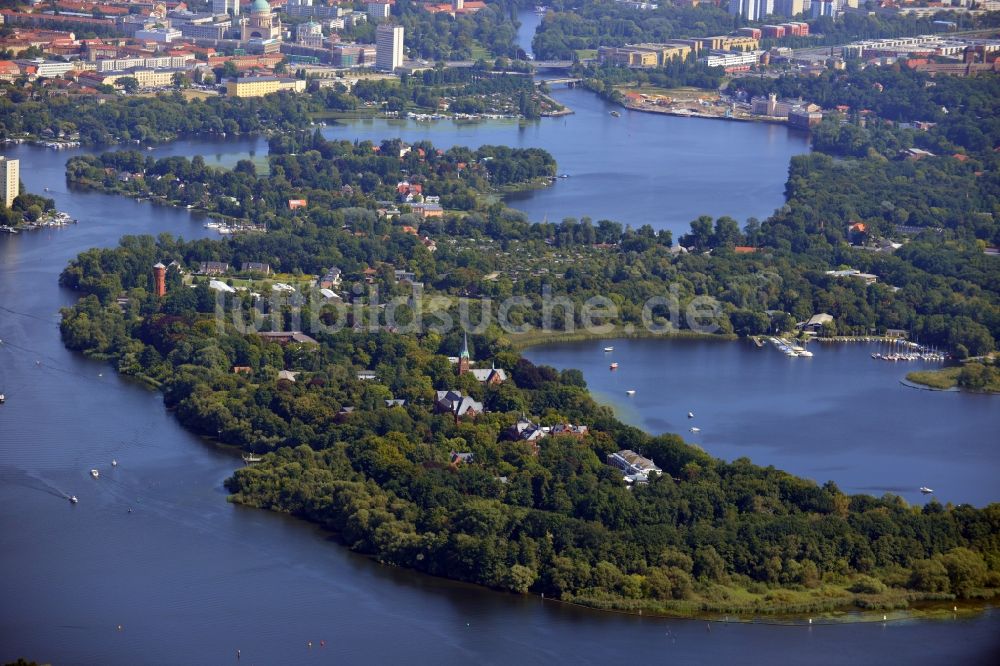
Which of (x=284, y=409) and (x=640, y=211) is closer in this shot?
(x=284, y=409)

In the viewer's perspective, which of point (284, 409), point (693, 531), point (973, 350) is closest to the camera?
point (693, 531)

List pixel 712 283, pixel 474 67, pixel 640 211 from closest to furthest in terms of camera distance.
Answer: pixel 712 283 → pixel 640 211 → pixel 474 67

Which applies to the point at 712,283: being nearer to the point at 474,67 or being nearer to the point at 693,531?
the point at 693,531

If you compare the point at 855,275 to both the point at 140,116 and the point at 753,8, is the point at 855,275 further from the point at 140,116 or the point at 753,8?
the point at 753,8

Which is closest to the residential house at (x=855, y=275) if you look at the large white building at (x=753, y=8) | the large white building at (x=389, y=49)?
the large white building at (x=389, y=49)

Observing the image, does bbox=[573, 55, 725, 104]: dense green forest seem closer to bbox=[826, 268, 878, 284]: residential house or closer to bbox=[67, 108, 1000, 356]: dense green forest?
bbox=[67, 108, 1000, 356]: dense green forest

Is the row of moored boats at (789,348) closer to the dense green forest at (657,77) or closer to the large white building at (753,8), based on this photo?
the dense green forest at (657,77)

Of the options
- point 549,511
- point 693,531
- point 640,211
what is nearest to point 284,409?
point 549,511
